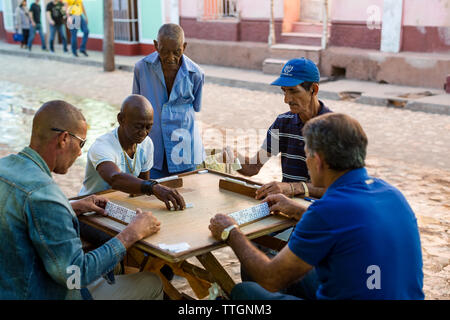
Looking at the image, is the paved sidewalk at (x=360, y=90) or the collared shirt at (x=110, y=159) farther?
the paved sidewalk at (x=360, y=90)

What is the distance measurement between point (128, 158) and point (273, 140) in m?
1.04

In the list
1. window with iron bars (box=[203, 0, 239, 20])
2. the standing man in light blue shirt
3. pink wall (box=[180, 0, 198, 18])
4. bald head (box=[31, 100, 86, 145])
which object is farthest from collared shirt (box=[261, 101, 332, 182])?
pink wall (box=[180, 0, 198, 18])

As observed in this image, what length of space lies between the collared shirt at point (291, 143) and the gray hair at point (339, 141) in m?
1.50

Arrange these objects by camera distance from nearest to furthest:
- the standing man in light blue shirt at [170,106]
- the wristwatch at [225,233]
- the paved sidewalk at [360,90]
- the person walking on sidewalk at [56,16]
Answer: the wristwatch at [225,233] → the standing man in light blue shirt at [170,106] → the paved sidewalk at [360,90] → the person walking on sidewalk at [56,16]

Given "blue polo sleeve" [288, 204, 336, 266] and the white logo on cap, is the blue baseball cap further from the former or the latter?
"blue polo sleeve" [288, 204, 336, 266]

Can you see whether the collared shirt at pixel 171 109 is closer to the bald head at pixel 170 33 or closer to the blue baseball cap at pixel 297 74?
the bald head at pixel 170 33

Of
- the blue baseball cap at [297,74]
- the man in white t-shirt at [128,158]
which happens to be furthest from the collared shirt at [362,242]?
the blue baseball cap at [297,74]

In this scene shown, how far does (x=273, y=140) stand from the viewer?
4023 millimetres

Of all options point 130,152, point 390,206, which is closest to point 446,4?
point 130,152

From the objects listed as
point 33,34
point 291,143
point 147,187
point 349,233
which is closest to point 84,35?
point 33,34

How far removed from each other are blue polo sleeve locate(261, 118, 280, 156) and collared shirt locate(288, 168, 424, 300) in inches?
67.1

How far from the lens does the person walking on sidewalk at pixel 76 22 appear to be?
18766mm

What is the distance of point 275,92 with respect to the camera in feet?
39.8
